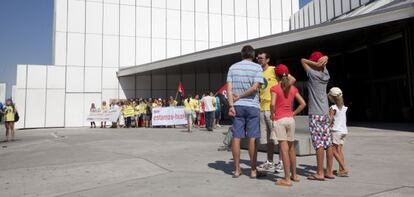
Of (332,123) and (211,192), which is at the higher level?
(332,123)

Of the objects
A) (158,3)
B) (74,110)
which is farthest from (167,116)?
(158,3)

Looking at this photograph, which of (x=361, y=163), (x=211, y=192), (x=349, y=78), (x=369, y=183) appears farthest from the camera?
(x=349, y=78)

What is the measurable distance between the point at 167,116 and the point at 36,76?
951 cm

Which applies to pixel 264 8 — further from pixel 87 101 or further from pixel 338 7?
pixel 87 101

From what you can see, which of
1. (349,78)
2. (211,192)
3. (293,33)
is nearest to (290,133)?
(211,192)

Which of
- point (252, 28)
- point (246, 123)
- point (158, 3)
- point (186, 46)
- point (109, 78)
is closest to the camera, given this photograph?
point (246, 123)

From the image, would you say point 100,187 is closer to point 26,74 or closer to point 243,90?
point 243,90

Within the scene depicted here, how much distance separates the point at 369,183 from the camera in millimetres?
4746

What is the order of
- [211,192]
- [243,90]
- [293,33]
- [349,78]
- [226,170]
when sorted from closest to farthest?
[211,192], [243,90], [226,170], [293,33], [349,78]

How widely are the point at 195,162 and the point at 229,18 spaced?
2388 centimetres

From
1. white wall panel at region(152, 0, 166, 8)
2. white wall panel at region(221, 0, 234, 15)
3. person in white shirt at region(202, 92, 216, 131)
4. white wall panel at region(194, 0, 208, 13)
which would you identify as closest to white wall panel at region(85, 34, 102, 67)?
white wall panel at region(152, 0, 166, 8)

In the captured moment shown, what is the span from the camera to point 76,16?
24672mm

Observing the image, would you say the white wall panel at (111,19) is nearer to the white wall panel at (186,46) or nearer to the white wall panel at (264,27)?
the white wall panel at (186,46)

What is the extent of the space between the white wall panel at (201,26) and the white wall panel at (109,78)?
7161 mm
